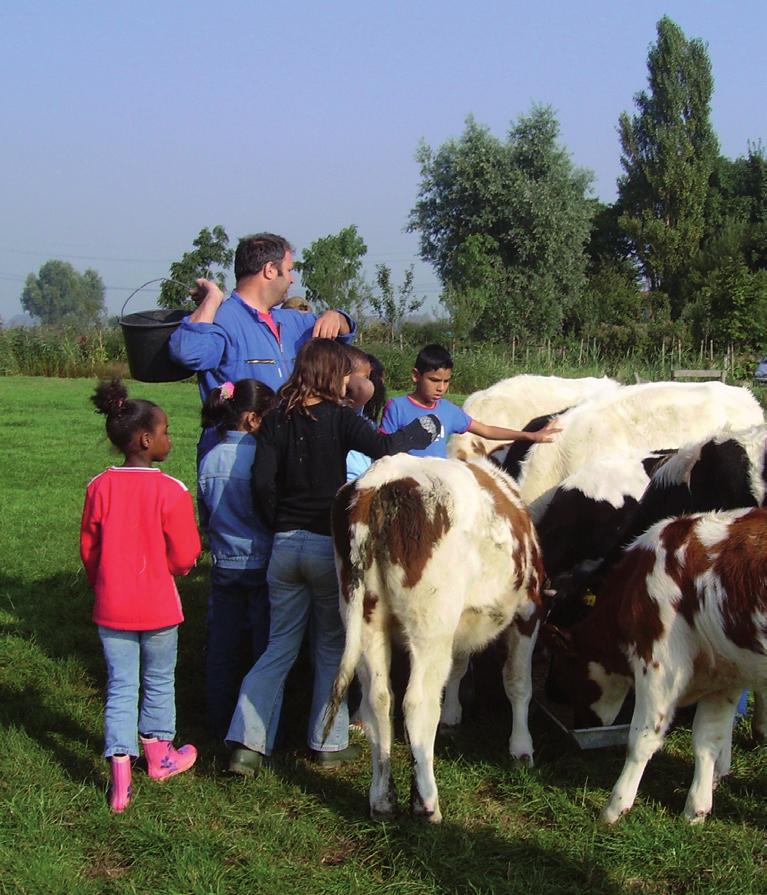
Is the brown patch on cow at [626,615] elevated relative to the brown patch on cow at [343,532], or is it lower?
lower

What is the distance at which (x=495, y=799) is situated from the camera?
4.37 metres

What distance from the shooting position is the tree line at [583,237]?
36.1 metres

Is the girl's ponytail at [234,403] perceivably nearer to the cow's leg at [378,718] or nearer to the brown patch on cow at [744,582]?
the cow's leg at [378,718]

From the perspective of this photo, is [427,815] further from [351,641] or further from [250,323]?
[250,323]

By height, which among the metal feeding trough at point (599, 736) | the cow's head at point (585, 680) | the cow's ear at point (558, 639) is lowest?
the metal feeding trough at point (599, 736)

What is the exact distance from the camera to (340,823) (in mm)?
4074

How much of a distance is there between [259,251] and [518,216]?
39.0 metres

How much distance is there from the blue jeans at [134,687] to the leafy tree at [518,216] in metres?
37.7

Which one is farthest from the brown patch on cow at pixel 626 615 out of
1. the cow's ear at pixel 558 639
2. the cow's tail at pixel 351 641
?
the cow's tail at pixel 351 641

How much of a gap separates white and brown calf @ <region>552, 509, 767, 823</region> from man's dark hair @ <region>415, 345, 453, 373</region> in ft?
6.09

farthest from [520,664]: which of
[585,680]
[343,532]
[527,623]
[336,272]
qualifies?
[336,272]

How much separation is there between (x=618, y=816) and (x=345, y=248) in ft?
111

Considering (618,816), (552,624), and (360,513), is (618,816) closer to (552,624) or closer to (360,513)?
(552,624)

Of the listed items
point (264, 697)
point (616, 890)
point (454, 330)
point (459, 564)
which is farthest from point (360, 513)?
point (454, 330)
